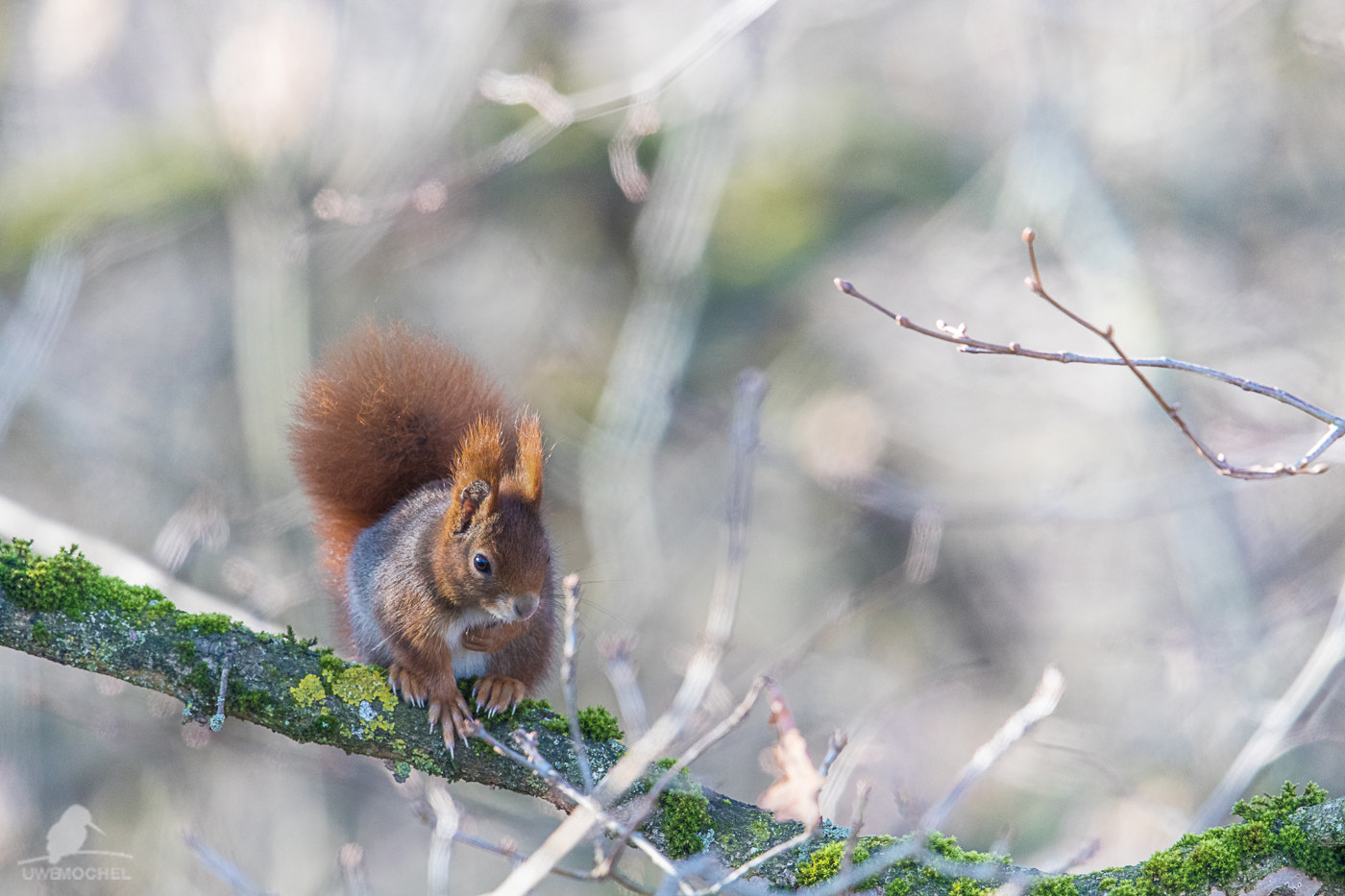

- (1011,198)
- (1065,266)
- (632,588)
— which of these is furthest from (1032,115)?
(632,588)

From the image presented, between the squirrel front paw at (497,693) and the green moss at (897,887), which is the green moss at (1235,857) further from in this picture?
the squirrel front paw at (497,693)

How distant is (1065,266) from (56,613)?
13.7 feet

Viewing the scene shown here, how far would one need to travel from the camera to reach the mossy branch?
1.75 metres

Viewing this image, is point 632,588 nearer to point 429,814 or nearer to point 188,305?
point 188,305

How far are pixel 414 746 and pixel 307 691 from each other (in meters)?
0.22

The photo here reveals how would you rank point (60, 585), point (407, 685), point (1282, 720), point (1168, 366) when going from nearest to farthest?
point (1168, 366) < point (60, 585) < point (407, 685) < point (1282, 720)

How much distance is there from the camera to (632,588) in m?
4.65

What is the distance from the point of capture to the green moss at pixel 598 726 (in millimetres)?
2037

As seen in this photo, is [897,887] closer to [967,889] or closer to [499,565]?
[967,889]

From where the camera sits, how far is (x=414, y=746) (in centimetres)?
197

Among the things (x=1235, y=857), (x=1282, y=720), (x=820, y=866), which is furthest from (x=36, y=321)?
(x=1282, y=720)

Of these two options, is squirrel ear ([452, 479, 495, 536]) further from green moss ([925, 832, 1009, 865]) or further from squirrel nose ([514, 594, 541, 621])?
green moss ([925, 832, 1009, 865])

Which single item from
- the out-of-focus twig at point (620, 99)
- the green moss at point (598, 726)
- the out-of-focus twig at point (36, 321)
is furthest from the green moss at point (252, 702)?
the out-of-focus twig at point (620, 99)

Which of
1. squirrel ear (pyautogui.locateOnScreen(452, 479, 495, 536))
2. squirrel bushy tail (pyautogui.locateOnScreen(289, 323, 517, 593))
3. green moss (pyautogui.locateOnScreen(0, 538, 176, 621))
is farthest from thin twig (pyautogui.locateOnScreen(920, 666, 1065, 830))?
squirrel bushy tail (pyautogui.locateOnScreen(289, 323, 517, 593))
